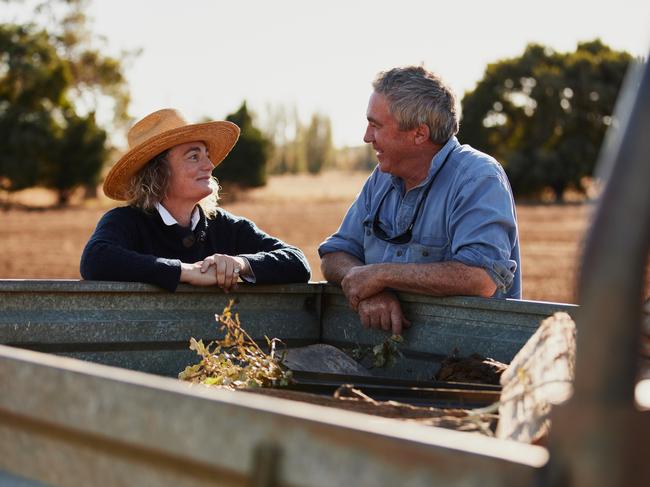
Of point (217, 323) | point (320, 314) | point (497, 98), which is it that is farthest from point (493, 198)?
point (497, 98)

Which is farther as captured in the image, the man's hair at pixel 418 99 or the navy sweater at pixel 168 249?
the man's hair at pixel 418 99

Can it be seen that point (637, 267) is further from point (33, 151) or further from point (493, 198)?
point (33, 151)

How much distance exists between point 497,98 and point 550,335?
1983 inches

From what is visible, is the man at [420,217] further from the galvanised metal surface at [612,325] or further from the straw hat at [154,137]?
the galvanised metal surface at [612,325]

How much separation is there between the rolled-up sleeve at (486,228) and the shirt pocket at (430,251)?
82 millimetres

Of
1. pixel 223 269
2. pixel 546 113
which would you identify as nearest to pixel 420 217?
pixel 223 269

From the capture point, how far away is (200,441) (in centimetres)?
129

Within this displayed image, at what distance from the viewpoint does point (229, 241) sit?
4.47m

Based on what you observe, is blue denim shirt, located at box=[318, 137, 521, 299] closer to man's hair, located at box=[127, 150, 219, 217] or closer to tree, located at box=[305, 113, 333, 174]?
man's hair, located at box=[127, 150, 219, 217]

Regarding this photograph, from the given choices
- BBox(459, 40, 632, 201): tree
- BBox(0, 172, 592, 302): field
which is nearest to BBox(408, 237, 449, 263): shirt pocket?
BBox(0, 172, 592, 302): field

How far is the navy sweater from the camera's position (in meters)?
3.63

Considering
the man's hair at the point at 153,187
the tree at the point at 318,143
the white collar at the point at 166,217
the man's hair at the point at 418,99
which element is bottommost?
the white collar at the point at 166,217

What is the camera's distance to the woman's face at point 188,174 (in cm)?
438

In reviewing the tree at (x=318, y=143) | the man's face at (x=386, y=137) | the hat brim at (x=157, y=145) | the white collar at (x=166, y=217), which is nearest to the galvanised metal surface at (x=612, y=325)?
the man's face at (x=386, y=137)
